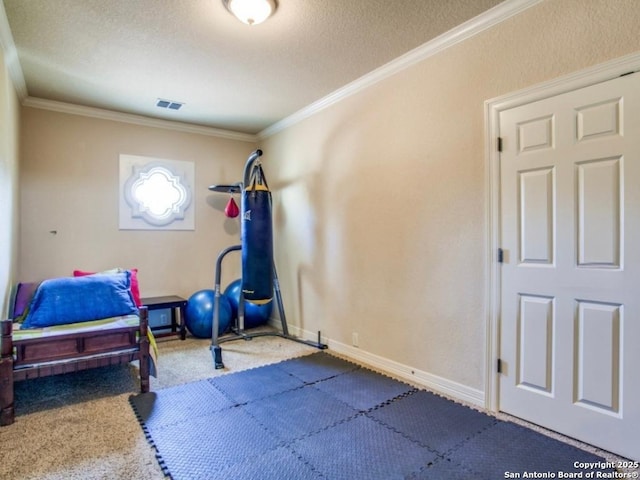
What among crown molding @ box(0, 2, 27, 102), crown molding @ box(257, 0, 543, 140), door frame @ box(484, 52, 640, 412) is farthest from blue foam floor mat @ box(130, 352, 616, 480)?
crown molding @ box(0, 2, 27, 102)

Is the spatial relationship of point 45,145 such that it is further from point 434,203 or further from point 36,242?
point 434,203

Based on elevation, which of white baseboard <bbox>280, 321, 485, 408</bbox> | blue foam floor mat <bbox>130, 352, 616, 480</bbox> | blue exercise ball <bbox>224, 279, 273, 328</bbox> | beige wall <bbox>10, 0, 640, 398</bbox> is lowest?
blue foam floor mat <bbox>130, 352, 616, 480</bbox>

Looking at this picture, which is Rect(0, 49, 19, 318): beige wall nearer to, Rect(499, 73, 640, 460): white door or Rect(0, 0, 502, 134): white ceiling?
Rect(0, 0, 502, 134): white ceiling

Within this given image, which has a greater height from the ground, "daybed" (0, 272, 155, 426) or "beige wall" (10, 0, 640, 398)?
"beige wall" (10, 0, 640, 398)

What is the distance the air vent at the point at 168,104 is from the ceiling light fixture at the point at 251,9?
6.20 ft

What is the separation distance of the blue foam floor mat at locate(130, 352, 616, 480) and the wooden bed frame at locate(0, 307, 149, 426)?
343 millimetres

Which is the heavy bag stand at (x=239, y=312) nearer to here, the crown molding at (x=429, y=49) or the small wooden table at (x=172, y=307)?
the small wooden table at (x=172, y=307)

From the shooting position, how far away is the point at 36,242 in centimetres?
381

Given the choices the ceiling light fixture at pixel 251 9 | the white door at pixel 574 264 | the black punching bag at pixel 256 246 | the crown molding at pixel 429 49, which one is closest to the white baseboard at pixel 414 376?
the white door at pixel 574 264

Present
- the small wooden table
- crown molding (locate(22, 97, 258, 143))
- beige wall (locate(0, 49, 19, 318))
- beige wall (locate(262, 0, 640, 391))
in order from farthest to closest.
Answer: the small wooden table → crown molding (locate(22, 97, 258, 143)) → beige wall (locate(0, 49, 19, 318)) → beige wall (locate(262, 0, 640, 391))

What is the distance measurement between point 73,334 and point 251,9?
97.1 inches

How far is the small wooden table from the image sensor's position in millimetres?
4039

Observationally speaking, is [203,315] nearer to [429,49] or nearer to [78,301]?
[78,301]

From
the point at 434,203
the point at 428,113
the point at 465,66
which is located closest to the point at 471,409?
the point at 434,203
